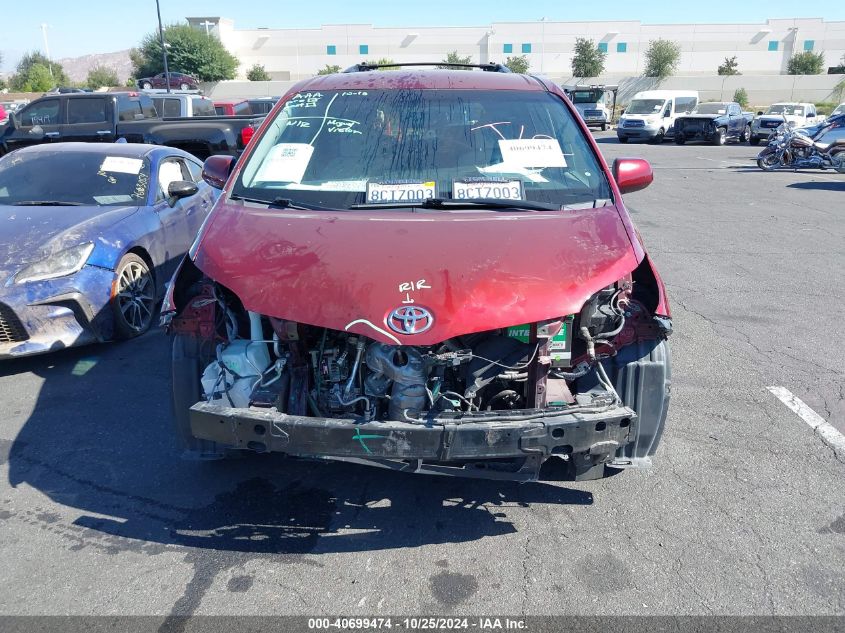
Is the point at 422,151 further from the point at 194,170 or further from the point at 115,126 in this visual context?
the point at 115,126

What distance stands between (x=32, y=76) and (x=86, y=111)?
64151 mm

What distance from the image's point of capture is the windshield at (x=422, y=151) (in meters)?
3.60

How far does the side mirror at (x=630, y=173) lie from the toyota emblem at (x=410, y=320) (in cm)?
194

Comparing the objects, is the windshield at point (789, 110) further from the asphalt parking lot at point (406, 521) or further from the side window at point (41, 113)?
the asphalt parking lot at point (406, 521)

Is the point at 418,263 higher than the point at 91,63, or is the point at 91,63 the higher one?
the point at 91,63

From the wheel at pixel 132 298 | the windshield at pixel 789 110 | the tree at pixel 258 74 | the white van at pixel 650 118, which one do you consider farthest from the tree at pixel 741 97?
the wheel at pixel 132 298

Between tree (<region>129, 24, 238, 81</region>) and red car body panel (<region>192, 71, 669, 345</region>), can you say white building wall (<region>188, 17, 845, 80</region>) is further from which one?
red car body panel (<region>192, 71, 669, 345</region>)

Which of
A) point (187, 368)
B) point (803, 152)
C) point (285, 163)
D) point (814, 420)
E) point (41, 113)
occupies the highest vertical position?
point (41, 113)

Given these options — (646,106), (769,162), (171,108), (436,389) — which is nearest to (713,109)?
(646,106)

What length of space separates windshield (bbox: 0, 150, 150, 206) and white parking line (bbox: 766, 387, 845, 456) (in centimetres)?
542

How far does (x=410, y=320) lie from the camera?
8.72 feet

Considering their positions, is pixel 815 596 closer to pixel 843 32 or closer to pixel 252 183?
pixel 252 183

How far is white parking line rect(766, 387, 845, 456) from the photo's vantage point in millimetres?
3915

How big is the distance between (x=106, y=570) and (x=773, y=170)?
67.0 ft
